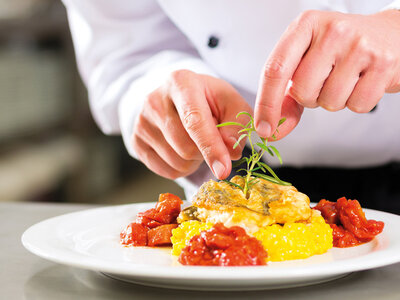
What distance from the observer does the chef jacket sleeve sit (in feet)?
5.89

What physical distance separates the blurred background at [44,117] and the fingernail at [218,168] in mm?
2003

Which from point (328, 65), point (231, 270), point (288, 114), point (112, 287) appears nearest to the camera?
point (231, 270)

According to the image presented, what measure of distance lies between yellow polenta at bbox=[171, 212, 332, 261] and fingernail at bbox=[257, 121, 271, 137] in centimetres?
16

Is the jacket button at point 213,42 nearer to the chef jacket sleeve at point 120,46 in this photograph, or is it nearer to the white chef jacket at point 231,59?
the white chef jacket at point 231,59

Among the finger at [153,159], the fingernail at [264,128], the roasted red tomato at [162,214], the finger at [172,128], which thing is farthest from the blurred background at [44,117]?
the fingernail at [264,128]

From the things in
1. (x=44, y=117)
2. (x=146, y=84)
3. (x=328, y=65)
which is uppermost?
(x=328, y=65)

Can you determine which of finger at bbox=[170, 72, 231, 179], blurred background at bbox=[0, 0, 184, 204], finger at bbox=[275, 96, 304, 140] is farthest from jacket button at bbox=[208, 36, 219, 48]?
blurred background at bbox=[0, 0, 184, 204]

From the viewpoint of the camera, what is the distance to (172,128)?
1.27m

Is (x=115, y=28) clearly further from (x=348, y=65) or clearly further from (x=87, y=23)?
(x=348, y=65)

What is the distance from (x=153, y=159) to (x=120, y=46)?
58cm

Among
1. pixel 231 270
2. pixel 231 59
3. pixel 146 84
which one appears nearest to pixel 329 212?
pixel 231 270

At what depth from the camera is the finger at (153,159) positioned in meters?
1.43

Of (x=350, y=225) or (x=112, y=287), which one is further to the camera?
(x=350, y=225)

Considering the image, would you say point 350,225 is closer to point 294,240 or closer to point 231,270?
point 294,240
